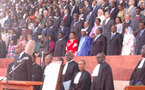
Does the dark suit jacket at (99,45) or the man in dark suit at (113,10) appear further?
the man in dark suit at (113,10)

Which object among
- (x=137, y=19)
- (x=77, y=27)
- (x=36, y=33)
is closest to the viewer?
(x=137, y=19)

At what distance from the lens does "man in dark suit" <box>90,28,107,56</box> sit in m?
9.70

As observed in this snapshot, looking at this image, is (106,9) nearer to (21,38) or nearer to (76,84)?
(21,38)

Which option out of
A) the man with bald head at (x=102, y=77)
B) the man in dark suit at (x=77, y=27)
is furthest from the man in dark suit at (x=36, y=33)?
the man with bald head at (x=102, y=77)

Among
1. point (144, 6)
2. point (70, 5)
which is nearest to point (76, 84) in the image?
point (144, 6)

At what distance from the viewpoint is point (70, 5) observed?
1430 cm

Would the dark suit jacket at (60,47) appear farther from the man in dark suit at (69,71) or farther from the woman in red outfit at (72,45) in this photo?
the man in dark suit at (69,71)

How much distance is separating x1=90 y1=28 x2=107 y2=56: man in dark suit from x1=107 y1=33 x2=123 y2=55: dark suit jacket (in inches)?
6.7

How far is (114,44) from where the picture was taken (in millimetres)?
9672

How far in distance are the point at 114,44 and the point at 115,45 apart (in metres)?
0.04

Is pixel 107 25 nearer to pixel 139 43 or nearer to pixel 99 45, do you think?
pixel 99 45

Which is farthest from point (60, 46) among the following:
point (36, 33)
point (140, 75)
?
point (140, 75)

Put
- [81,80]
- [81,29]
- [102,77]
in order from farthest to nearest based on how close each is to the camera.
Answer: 1. [81,29]
2. [81,80]
3. [102,77]

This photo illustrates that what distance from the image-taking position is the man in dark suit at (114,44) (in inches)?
379
